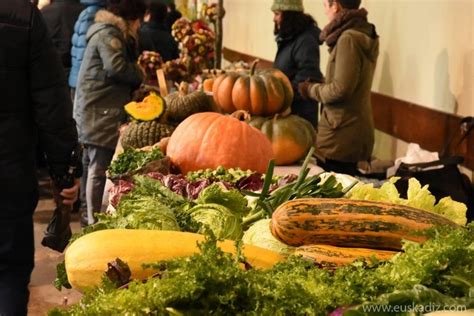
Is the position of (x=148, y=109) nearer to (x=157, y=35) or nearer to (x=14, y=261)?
(x=14, y=261)

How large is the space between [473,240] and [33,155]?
6.46 ft

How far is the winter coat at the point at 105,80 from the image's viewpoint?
5.30 metres

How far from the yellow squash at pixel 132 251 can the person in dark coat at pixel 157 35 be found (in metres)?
6.52

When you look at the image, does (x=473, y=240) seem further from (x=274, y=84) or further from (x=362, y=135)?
(x=362, y=135)

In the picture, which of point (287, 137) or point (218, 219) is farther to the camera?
point (287, 137)

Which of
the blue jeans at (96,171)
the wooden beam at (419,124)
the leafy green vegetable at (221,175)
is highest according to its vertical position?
the leafy green vegetable at (221,175)

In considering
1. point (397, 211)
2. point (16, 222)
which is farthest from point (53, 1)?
point (397, 211)

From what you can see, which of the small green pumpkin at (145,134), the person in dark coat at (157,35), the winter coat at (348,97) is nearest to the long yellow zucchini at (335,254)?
the small green pumpkin at (145,134)

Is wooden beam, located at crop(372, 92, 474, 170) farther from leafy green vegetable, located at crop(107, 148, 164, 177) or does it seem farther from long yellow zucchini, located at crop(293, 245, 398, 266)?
long yellow zucchini, located at crop(293, 245, 398, 266)

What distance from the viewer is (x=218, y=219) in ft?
6.63

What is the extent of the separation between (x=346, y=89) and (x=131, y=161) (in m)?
2.40

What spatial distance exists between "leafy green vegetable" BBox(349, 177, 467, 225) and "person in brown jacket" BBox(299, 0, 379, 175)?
119 inches

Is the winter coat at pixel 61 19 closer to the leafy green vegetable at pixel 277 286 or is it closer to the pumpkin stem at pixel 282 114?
the pumpkin stem at pixel 282 114

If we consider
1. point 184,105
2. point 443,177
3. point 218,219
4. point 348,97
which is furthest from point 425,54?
point 218,219
